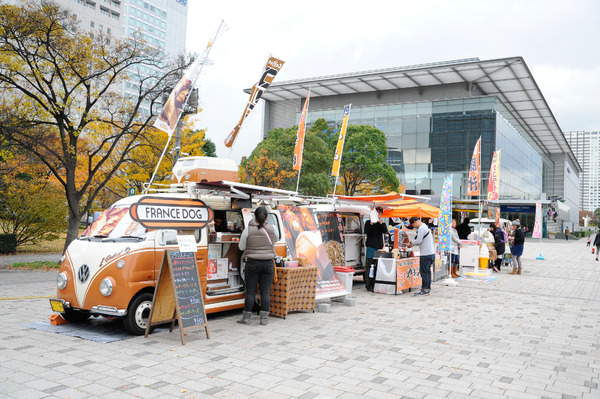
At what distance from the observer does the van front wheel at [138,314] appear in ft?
21.1

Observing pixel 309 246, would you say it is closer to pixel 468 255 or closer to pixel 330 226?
pixel 330 226

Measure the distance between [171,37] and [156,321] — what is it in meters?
122

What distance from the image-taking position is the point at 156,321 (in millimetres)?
6605

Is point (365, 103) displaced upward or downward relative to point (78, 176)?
upward

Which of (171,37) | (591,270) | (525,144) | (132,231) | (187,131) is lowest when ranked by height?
(591,270)

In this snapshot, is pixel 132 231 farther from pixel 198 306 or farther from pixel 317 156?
pixel 317 156

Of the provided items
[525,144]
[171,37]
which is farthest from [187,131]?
[171,37]

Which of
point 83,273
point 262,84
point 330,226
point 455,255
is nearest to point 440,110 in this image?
point 455,255

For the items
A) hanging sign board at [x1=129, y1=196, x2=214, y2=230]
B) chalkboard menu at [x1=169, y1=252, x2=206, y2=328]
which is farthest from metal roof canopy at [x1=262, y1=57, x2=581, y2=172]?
chalkboard menu at [x1=169, y1=252, x2=206, y2=328]

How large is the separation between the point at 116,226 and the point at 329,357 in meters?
3.73

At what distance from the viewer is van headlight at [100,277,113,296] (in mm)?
6334

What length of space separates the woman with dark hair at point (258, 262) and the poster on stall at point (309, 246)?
1.53 meters

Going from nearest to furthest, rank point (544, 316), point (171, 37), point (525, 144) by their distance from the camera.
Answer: point (544, 316) < point (525, 144) < point (171, 37)

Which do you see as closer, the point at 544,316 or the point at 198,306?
the point at 198,306
